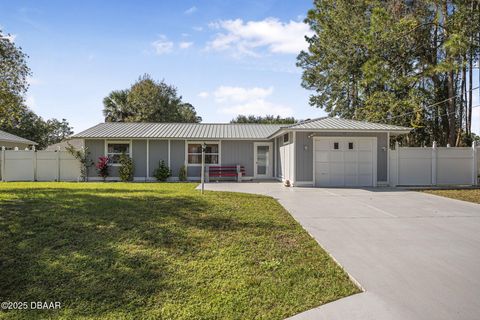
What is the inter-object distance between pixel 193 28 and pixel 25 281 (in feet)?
30.9

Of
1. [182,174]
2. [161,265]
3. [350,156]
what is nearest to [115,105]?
[182,174]

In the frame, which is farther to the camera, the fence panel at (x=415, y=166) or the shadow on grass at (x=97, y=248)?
the fence panel at (x=415, y=166)

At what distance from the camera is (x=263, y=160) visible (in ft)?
55.3

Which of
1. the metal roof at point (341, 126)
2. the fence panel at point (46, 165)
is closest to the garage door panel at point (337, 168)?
the metal roof at point (341, 126)

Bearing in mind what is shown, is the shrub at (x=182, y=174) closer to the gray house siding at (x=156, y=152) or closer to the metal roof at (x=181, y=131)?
the gray house siding at (x=156, y=152)

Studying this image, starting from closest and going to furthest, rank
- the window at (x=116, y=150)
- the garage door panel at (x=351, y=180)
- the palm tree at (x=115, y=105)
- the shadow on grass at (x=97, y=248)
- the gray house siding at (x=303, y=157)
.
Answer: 1. the shadow on grass at (x=97, y=248)
2. the gray house siding at (x=303, y=157)
3. the garage door panel at (x=351, y=180)
4. the window at (x=116, y=150)
5. the palm tree at (x=115, y=105)

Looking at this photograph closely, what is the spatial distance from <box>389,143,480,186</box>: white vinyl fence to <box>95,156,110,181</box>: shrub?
1391cm

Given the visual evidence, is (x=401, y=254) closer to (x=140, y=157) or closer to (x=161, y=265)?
(x=161, y=265)

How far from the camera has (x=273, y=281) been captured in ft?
11.4

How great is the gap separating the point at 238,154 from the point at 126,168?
592 centimetres

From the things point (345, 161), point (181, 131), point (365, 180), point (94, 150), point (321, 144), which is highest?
point (181, 131)

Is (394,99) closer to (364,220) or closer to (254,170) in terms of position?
(254,170)

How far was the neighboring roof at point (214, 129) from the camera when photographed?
1281cm

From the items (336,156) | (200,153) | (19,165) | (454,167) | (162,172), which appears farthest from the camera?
(200,153)
